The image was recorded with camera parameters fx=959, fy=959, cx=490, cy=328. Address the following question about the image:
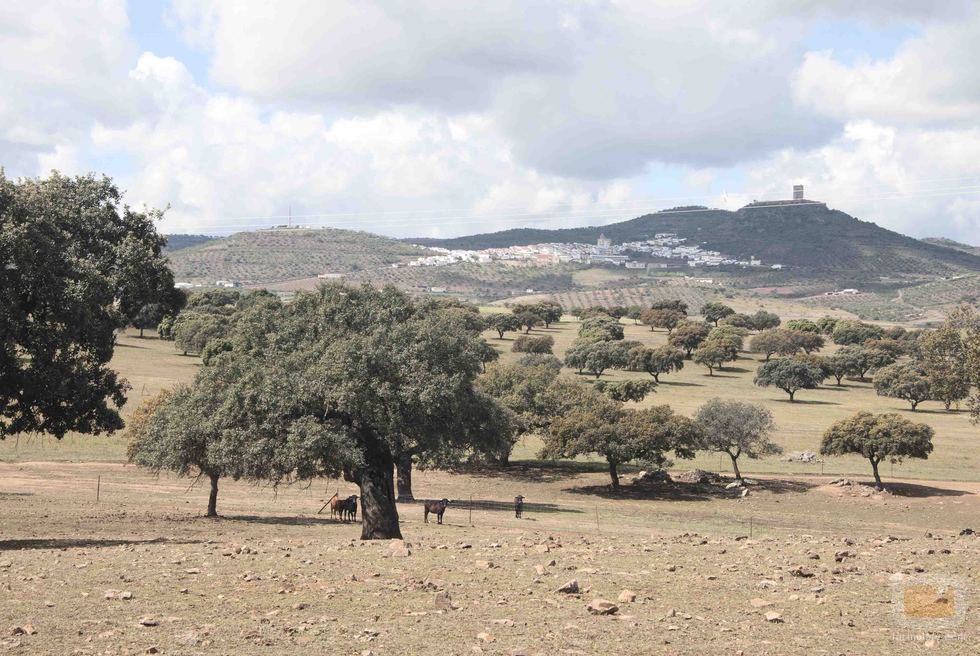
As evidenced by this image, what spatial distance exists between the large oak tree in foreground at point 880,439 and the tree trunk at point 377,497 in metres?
38.8

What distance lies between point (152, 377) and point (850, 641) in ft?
275

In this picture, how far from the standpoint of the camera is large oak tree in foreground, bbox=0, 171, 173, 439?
24156mm

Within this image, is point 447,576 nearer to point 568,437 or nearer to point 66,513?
point 66,513

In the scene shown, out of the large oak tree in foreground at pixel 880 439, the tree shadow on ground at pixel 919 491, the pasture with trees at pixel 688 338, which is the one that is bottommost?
the tree shadow on ground at pixel 919 491

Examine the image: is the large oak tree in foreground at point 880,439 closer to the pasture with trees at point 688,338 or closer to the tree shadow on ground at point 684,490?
the tree shadow on ground at point 684,490

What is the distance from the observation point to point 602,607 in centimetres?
1478

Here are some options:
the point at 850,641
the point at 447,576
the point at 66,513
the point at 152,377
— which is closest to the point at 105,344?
the point at 66,513

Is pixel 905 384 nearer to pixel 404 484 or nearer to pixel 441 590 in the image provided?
pixel 404 484

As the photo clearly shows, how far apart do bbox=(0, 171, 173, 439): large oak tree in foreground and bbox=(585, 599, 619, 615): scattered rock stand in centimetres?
1638

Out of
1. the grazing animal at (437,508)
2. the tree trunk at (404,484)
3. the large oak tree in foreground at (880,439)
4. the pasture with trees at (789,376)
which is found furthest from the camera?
the pasture with trees at (789,376)

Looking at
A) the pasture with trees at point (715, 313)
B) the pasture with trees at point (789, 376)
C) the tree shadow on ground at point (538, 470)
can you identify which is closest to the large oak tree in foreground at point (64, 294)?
the tree shadow on ground at point (538, 470)

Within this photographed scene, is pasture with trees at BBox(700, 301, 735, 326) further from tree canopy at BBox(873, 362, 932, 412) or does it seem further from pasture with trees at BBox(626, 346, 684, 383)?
tree canopy at BBox(873, 362, 932, 412)

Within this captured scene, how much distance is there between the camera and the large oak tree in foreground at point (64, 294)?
2416cm

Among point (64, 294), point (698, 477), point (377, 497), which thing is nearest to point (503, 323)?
point (698, 477)
